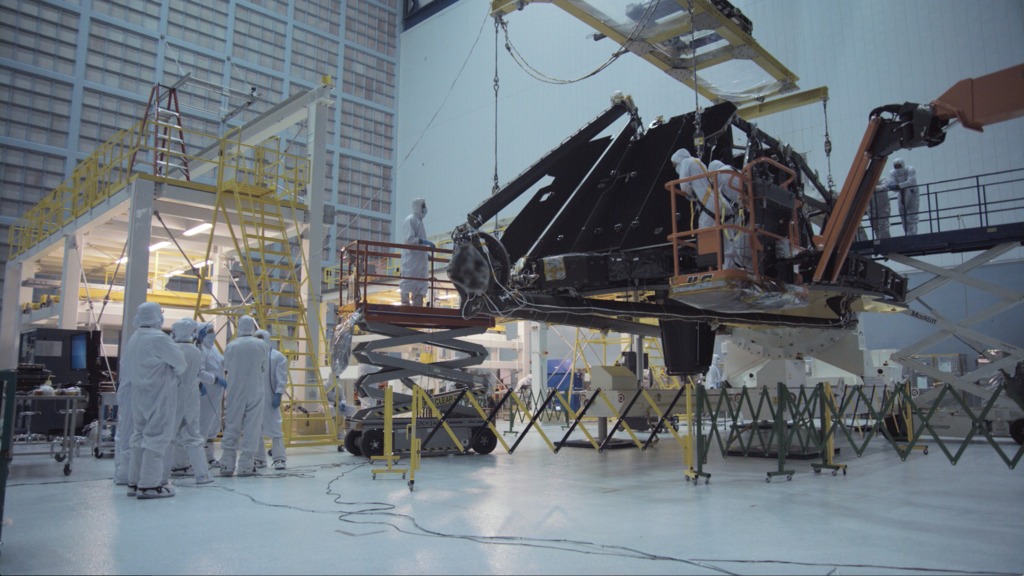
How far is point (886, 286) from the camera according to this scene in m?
10.1

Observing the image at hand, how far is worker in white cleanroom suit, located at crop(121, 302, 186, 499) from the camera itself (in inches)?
288

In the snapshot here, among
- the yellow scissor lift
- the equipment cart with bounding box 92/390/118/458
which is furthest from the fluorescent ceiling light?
the yellow scissor lift

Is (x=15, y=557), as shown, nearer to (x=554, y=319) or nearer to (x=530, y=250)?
(x=530, y=250)

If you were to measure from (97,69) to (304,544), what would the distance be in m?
27.0

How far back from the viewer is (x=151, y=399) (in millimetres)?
7359

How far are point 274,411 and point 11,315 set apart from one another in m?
13.8

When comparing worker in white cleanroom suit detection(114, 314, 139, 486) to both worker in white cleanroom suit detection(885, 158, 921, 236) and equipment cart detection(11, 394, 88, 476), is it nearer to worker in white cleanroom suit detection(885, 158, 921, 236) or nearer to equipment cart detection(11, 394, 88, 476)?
equipment cart detection(11, 394, 88, 476)

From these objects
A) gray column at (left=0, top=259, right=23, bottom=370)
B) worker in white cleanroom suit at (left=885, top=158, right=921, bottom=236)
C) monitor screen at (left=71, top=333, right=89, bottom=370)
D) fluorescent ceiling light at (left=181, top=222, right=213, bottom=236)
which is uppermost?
worker in white cleanroom suit at (left=885, top=158, right=921, bottom=236)

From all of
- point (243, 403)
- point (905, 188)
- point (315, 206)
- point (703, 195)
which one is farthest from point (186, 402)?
point (905, 188)

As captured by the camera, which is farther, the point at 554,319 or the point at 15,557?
the point at 554,319

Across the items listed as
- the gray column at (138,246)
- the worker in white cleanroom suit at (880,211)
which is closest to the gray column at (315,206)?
the gray column at (138,246)

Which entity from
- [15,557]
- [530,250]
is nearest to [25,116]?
[530,250]

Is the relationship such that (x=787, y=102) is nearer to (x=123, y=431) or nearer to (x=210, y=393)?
(x=210, y=393)

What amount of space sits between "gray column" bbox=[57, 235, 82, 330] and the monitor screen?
114 inches
